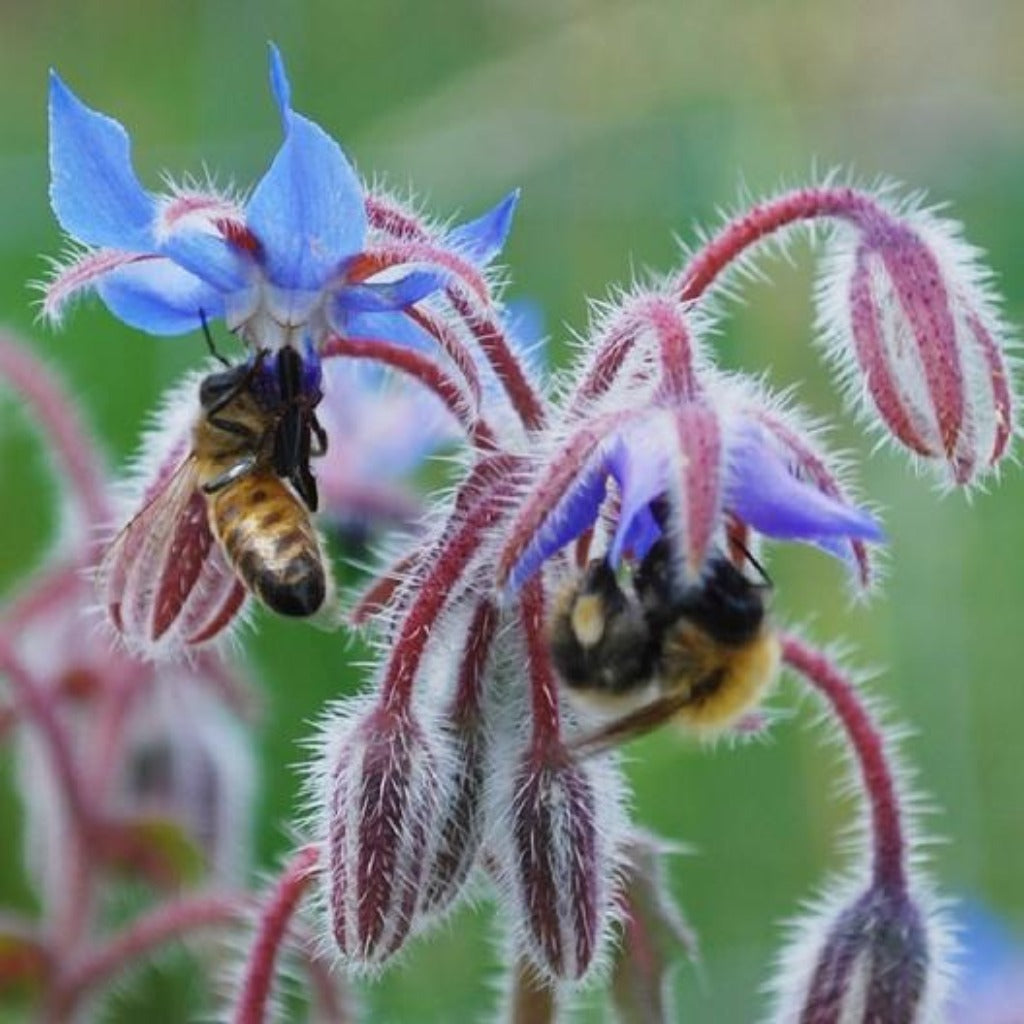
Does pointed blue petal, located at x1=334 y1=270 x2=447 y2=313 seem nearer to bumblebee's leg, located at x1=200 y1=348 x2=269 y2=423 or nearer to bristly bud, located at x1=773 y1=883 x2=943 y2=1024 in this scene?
bumblebee's leg, located at x1=200 y1=348 x2=269 y2=423

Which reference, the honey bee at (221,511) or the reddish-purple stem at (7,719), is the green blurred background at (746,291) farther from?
the honey bee at (221,511)

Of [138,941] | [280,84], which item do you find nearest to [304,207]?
[280,84]

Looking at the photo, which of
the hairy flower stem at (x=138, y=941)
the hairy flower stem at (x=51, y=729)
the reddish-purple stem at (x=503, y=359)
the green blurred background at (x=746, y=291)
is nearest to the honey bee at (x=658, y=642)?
the reddish-purple stem at (x=503, y=359)

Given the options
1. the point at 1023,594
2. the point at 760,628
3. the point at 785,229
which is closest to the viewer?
the point at 760,628

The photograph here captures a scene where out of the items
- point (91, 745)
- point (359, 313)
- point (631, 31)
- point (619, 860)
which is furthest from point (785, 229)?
point (631, 31)

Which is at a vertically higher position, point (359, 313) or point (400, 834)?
point (359, 313)

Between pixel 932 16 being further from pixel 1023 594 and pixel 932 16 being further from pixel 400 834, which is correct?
pixel 400 834
